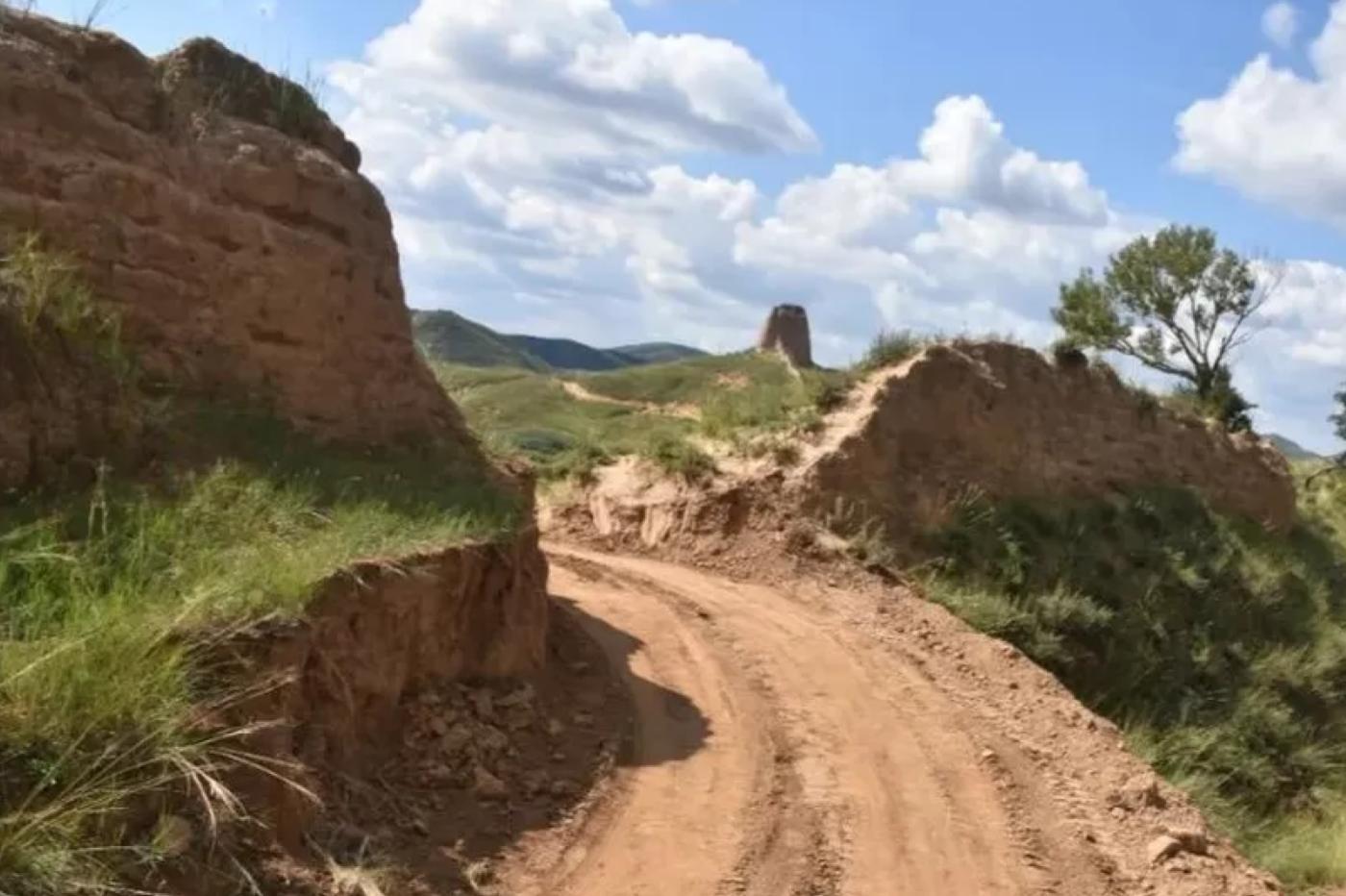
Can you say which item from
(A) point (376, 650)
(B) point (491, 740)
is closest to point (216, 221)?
(A) point (376, 650)

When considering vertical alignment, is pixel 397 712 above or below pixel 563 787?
above

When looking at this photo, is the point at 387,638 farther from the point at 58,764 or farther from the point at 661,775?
the point at 58,764

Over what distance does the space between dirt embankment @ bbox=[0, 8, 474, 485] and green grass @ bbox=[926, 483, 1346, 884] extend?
255 inches

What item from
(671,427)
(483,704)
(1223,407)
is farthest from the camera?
(1223,407)

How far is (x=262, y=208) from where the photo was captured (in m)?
8.97

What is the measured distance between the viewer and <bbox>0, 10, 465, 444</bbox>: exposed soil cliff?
7.62 metres

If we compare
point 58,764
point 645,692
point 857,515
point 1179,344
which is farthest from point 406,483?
point 1179,344

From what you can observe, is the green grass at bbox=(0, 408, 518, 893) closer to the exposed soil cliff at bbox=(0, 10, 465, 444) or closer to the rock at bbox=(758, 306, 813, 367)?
the exposed soil cliff at bbox=(0, 10, 465, 444)

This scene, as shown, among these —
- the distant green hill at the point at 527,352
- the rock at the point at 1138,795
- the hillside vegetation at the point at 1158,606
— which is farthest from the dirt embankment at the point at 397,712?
the distant green hill at the point at 527,352

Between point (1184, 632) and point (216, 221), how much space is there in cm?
1115

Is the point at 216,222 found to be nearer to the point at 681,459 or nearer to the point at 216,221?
the point at 216,221

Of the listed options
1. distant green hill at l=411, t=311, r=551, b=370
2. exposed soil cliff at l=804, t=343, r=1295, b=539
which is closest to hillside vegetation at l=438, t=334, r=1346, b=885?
exposed soil cliff at l=804, t=343, r=1295, b=539

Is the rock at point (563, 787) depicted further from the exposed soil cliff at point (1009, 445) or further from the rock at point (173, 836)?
the exposed soil cliff at point (1009, 445)

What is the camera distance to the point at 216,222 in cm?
852
